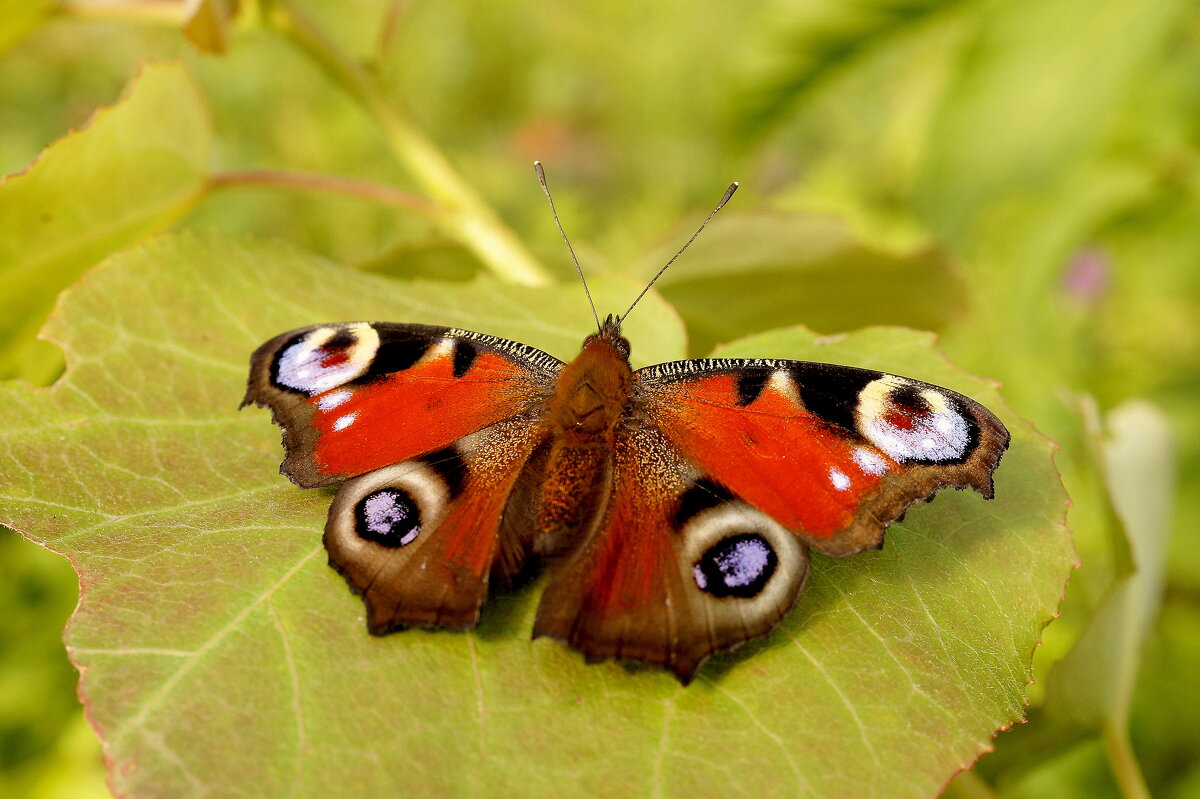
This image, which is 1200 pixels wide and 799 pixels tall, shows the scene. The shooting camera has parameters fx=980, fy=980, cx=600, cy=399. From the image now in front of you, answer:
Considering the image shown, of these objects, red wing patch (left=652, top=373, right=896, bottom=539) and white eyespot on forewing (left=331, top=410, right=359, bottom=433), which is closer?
red wing patch (left=652, top=373, right=896, bottom=539)

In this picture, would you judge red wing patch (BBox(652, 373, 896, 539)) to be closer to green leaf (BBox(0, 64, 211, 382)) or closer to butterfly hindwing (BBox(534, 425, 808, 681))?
butterfly hindwing (BBox(534, 425, 808, 681))

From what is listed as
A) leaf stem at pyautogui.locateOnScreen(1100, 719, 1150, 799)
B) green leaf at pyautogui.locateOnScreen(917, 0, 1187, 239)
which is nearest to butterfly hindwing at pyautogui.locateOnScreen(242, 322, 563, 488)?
Answer: leaf stem at pyautogui.locateOnScreen(1100, 719, 1150, 799)

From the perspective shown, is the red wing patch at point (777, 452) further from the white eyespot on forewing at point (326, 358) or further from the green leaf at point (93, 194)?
the green leaf at point (93, 194)

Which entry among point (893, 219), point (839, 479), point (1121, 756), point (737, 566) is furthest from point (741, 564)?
point (893, 219)

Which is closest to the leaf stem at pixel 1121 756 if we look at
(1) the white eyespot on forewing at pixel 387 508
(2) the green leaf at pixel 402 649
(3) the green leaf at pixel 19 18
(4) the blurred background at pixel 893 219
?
(4) the blurred background at pixel 893 219

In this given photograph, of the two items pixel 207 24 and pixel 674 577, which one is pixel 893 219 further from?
pixel 674 577

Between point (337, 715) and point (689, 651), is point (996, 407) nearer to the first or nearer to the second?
point (689, 651)

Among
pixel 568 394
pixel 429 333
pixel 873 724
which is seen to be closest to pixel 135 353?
pixel 429 333
